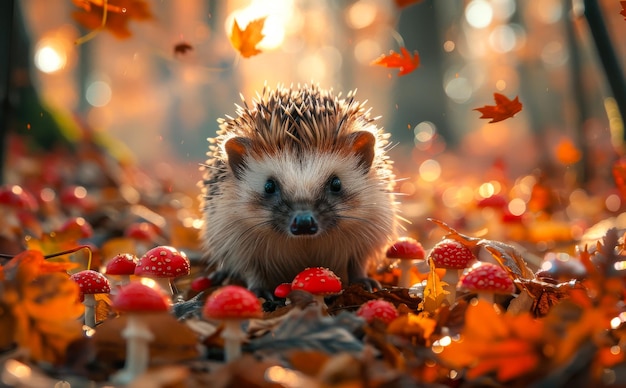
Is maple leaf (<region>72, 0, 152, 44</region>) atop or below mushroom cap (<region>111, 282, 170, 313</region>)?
atop

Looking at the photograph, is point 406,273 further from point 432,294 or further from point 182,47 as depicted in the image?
point 182,47

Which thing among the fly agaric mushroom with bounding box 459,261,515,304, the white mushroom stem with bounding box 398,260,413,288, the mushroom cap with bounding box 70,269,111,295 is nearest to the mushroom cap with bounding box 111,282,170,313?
the mushroom cap with bounding box 70,269,111,295

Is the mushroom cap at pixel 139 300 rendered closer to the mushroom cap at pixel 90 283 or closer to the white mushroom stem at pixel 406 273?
the mushroom cap at pixel 90 283

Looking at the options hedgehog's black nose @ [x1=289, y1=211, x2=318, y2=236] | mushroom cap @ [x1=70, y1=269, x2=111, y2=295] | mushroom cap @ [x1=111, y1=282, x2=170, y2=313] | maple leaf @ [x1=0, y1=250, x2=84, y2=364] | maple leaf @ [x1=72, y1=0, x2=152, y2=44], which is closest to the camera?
Answer: mushroom cap @ [x1=111, y1=282, x2=170, y2=313]

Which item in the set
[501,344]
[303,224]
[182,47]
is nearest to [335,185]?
[303,224]

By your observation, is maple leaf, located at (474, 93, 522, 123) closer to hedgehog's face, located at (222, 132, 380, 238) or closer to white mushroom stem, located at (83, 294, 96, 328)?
hedgehog's face, located at (222, 132, 380, 238)
